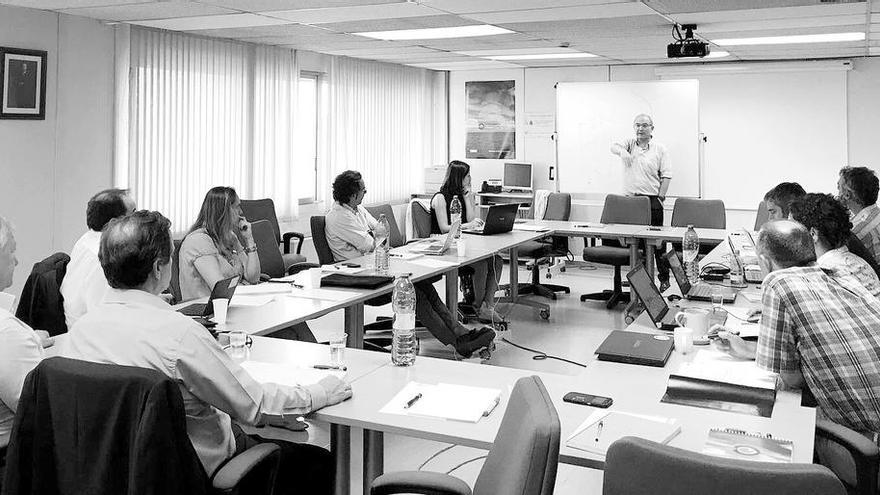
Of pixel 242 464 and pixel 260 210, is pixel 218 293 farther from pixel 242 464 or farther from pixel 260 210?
pixel 260 210

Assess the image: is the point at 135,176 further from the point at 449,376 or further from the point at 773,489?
the point at 773,489

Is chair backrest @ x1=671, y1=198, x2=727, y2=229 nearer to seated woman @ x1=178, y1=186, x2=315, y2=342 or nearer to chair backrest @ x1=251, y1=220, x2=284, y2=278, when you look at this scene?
chair backrest @ x1=251, y1=220, x2=284, y2=278

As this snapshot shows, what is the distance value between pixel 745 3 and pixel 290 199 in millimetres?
4830

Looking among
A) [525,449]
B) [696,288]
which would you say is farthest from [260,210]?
[525,449]

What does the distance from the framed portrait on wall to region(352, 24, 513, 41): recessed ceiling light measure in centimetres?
251

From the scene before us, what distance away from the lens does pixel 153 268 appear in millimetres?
2236

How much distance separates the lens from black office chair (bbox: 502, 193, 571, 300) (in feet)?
24.5

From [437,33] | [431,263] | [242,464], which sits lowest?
[242,464]

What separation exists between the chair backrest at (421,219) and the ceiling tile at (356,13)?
1.73 m

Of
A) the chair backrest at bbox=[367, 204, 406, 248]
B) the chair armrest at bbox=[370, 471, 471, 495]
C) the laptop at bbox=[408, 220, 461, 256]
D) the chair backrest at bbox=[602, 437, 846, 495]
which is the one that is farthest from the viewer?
the chair backrest at bbox=[367, 204, 406, 248]

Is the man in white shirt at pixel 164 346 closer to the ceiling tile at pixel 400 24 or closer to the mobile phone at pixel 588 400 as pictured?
the mobile phone at pixel 588 400

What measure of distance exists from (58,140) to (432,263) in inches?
113

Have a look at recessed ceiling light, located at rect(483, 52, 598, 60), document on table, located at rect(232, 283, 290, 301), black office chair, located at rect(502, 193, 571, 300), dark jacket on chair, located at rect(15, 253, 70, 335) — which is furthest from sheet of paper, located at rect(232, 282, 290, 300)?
recessed ceiling light, located at rect(483, 52, 598, 60)

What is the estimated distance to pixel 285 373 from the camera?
276 cm
